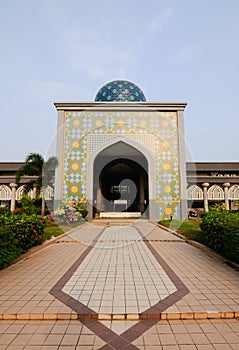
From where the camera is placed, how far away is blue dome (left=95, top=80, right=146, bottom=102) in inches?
A: 631

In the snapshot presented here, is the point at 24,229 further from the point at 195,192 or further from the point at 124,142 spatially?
the point at 195,192

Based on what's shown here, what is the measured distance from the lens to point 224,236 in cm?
508

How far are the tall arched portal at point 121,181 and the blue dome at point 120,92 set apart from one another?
317cm

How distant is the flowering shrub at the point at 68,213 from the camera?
1248 centimetres

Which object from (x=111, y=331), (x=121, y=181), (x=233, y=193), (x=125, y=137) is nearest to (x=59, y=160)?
(x=125, y=137)

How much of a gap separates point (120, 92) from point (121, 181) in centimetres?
1210

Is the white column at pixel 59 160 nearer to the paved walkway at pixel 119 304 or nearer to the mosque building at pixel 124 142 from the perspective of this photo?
the mosque building at pixel 124 142

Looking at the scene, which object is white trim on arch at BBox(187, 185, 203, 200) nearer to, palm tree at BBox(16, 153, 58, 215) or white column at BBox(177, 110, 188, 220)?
white column at BBox(177, 110, 188, 220)

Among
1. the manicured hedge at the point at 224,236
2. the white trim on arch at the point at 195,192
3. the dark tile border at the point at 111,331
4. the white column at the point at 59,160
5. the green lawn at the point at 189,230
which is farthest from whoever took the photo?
the white trim on arch at the point at 195,192

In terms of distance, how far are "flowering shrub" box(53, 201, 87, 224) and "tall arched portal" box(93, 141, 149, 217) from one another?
4402 millimetres

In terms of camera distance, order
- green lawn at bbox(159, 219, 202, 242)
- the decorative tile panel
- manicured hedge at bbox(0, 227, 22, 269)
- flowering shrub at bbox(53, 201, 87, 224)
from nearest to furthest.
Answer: manicured hedge at bbox(0, 227, 22, 269) < green lawn at bbox(159, 219, 202, 242) < flowering shrub at bbox(53, 201, 87, 224) < the decorative tile panel

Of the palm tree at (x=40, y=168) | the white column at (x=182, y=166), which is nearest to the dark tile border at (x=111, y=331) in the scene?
the palm tree at (x=40, y=168)

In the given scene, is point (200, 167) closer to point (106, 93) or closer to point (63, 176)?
point (106, 93)

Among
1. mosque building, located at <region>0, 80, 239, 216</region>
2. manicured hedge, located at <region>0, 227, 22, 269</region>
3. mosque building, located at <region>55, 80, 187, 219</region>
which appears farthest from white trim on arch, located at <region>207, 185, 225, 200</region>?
manicured hedge, located at <region>0, 227, 22, 269</region>
